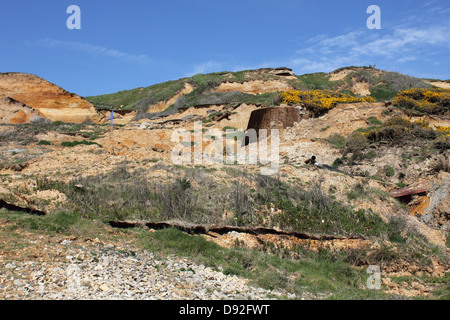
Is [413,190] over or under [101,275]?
over

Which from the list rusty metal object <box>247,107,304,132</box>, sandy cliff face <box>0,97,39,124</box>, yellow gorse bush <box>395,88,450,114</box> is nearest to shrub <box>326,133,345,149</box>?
rusty metal object <box>247,107,304,132</box>

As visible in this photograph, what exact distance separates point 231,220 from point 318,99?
1634 cm

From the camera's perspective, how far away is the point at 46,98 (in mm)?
27078

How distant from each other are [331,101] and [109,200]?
1684cm

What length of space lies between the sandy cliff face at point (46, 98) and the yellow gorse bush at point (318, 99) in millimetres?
13150

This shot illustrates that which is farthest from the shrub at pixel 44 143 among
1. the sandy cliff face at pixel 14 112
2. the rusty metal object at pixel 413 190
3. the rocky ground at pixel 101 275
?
the rusty metal object at pixel 413 190

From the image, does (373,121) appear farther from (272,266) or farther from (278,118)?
(272,266)

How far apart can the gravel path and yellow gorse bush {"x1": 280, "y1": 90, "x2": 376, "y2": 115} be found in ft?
57.0

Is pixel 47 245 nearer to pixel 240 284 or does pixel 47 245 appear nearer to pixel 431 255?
pixel 240 284

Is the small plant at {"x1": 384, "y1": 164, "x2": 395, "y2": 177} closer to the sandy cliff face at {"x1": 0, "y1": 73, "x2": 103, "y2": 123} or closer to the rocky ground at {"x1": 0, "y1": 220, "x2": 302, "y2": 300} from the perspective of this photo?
the rocky ground at {"x1": 0, "y1": 220, "x2": 302, "y2": 300}

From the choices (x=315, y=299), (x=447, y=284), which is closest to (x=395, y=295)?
(x=447, y=284)

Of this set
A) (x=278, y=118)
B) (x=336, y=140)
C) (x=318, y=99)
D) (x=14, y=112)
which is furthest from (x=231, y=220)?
(x=14, y=112)

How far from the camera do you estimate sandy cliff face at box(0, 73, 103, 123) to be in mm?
26644

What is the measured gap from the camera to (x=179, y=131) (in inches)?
950
